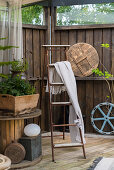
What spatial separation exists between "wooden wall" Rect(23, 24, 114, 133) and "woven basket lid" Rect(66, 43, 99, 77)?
124 millimetres

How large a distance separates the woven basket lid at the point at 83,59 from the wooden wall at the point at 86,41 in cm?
12

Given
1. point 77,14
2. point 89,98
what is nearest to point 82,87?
point 89,98

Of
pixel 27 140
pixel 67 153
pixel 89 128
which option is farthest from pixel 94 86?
pixel 27 140

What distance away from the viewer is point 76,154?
360 centimetres

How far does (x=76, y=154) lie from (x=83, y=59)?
1.68 m

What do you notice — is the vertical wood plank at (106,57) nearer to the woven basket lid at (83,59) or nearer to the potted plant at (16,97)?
the woven basket lid at (83,59)

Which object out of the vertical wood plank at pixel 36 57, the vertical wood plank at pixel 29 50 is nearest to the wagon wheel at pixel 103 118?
the vertical wood plank at pixel 36 57

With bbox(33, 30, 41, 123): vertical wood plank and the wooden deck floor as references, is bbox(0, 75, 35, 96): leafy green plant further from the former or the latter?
bbox(33, 30, 41, 123): vertical wood plank

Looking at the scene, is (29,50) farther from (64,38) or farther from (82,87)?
(82,87)

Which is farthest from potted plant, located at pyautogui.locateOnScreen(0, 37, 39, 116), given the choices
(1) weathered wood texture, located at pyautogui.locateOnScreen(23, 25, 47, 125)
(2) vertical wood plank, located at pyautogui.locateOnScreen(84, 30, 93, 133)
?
(2) vertical wood plank, located at pyautogui.locateOnScreen(84, 30, 93, 133)

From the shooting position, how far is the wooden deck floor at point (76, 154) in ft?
10.4

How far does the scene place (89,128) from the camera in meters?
4.64

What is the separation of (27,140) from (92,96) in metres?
1.75

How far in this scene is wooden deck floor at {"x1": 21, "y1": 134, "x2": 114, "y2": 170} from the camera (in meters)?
3.16
